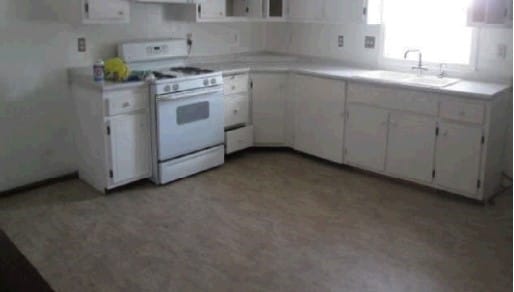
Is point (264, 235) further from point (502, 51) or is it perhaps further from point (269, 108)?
point (502, 51)

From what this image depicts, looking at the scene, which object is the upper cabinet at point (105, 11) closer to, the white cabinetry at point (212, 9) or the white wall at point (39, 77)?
the white wall at point (39, 77)

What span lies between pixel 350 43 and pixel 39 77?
2.89 meters

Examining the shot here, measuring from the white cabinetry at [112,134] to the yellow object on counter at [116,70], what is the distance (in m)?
0.13

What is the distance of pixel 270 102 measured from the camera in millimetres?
5156

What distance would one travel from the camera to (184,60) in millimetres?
5059

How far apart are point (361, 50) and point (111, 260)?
318 centimetres

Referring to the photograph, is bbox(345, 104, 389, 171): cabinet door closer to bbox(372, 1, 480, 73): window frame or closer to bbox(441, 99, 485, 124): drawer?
bbox(441, 99, 485, 124): drawer

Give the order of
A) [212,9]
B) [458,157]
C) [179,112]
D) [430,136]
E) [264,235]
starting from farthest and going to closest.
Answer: [212,9]
[179,112]
[430,136]
[458,157]
[264,235]

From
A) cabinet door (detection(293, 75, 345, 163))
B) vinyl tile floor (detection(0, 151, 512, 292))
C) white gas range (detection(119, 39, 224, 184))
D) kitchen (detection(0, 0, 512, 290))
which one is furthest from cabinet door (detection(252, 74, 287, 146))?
vinyl tile floor (detection(0, 151, 512, 292))

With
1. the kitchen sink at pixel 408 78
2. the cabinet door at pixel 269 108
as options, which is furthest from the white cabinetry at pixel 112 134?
the kitchen sink at pixel 408 78

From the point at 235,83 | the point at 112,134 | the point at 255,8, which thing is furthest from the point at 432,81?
the point at 112,134

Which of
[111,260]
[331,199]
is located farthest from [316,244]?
[111,260]

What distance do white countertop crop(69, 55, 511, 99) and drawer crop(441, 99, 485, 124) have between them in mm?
69

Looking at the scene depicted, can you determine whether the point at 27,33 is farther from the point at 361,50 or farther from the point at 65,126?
the point at 361,50
